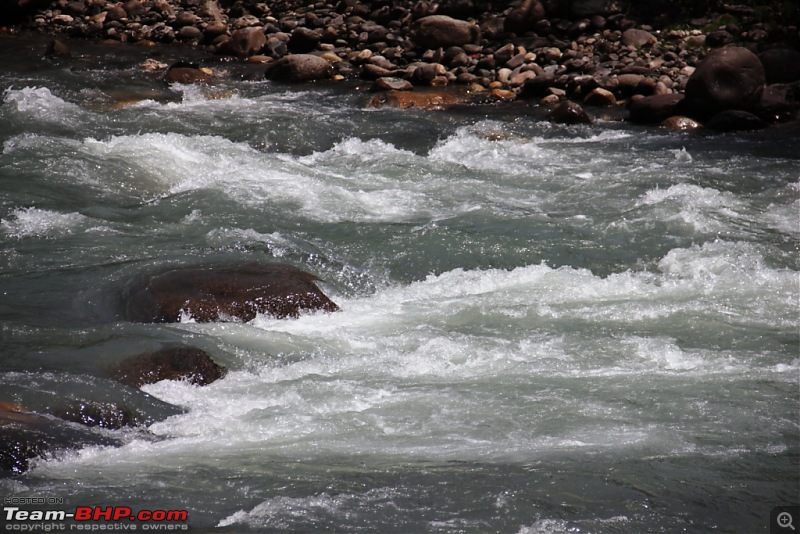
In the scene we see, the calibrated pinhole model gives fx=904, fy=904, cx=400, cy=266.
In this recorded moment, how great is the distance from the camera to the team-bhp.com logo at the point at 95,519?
3.35 m

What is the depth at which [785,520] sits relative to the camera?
3.67 metres

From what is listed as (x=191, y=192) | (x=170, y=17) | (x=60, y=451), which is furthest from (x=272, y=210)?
(x=170, y=17)

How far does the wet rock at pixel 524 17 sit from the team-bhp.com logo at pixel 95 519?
13.8 meters

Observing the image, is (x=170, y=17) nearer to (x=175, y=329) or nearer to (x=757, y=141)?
(x=757, y=141)

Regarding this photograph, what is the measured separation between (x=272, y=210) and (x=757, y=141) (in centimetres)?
646

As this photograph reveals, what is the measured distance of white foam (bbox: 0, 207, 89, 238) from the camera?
7117mm

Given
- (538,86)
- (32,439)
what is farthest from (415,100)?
(32,439)

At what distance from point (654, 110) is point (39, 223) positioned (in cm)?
808

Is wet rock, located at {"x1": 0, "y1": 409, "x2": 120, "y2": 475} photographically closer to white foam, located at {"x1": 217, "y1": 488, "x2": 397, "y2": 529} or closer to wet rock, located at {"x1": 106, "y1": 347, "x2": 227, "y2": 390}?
wet rock, located at {"x1": 106, "y1": 347, "x2": 227, "y2": 390}

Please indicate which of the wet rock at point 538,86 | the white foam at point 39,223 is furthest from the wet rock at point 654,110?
the white foam at point 39,223

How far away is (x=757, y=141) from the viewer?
1112cm

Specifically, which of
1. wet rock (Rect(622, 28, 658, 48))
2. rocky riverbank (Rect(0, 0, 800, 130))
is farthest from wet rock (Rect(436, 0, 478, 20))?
wet rock (Rect(622, 28, 658, 48))

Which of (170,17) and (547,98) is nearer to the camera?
(547,98)

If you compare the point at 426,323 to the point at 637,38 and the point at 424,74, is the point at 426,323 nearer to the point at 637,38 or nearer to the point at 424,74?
the point at 424,74
